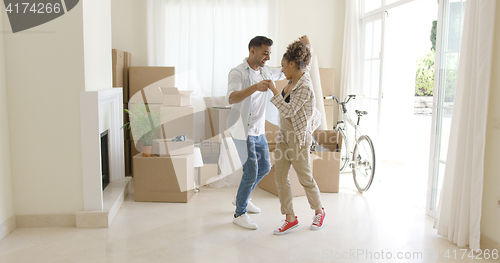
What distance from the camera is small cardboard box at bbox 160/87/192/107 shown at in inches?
148

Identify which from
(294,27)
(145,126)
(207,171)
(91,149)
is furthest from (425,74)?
(91,149)

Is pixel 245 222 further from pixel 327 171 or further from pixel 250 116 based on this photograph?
pixel 327 171

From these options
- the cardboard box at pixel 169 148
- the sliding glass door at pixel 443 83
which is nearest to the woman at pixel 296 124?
the sliding glass door at pixel 443 83

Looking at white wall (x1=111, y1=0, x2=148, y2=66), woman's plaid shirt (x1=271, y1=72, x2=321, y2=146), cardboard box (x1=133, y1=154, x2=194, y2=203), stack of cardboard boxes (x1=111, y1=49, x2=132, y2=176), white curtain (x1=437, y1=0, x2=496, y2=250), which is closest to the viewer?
white curtain (x1=437, y1=0, x2=496, y2=250)

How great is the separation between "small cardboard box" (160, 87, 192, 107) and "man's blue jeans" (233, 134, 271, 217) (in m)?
1.32

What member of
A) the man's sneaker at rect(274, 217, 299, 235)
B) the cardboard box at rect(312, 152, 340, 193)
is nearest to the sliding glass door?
the cardboard box at rect(312, 152, 340, 193)

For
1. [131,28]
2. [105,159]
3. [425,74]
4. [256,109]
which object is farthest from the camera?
[425,74]

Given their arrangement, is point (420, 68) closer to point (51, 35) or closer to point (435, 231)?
point (435, 231)

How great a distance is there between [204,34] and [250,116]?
7.01ft

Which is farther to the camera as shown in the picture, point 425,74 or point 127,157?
point 425,74

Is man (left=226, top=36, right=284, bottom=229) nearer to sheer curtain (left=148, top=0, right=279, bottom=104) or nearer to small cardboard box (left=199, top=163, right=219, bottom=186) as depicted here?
small cardboard box (left=199, top=163, right=219, bottom=186)

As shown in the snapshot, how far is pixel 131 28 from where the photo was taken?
14.3 feet

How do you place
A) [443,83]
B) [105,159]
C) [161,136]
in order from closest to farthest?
[443,83] < [105,159] < [161,136]

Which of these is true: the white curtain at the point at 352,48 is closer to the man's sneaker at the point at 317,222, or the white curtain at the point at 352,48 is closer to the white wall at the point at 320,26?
the white wall at the point at 320,26
